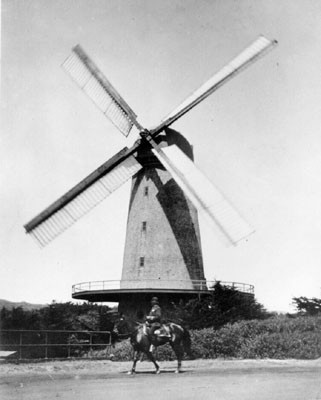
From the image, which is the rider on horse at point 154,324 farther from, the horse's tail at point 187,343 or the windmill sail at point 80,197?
the windmill sail at point 80,197

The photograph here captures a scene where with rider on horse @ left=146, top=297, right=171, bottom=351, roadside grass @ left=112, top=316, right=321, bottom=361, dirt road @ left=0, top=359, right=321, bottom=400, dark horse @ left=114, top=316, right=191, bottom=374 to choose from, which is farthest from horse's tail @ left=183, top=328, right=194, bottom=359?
rider on horse @ left=146, top=297, right=171, bottom=351

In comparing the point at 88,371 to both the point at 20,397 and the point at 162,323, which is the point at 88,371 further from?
the point at 20,397

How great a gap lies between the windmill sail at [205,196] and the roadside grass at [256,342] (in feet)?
10.2

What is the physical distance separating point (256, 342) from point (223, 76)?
797 centimetres

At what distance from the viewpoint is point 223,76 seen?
1498 centimetres

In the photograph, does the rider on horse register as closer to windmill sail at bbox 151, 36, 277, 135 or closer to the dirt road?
the dirt road

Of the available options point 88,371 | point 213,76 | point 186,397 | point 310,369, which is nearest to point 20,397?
point 186,397

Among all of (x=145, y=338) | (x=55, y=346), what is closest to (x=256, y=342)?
(x=145, y=338)

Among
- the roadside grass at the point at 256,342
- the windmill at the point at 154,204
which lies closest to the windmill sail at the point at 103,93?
the windmill at the point at 154,204

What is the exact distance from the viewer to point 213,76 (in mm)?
15141

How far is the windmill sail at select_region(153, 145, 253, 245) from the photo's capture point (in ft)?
42.7

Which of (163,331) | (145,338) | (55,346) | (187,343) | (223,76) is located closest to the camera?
(145,338)

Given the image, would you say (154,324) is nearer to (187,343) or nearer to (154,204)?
(187,343)

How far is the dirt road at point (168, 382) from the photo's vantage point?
7.35m
